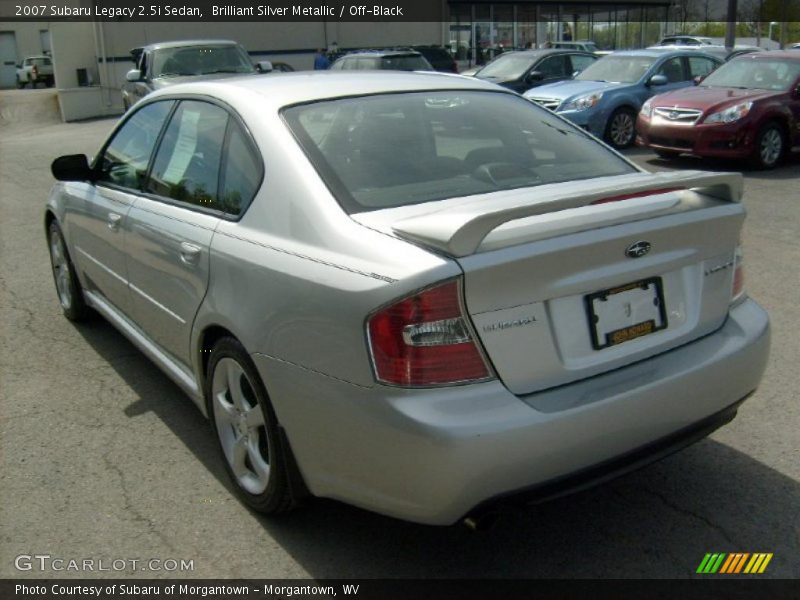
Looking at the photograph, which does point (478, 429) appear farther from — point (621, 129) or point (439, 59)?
point (439, 59)

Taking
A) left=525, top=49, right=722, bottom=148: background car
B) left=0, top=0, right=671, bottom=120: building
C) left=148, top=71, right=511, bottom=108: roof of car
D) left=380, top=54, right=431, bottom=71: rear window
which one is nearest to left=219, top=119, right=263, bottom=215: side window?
left=148, top=71, right=511, bottom=108: roof of car

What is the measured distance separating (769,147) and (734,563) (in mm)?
9931

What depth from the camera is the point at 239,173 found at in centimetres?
342

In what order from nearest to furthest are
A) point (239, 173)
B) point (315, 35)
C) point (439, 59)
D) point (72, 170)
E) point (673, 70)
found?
1. point (239, 173)
2. point (72, 170)
3. point (673, 70)
4. point (439, 59)
5. point (315, 35)

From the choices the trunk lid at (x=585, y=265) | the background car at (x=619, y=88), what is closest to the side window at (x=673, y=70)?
the background car at (x=619, y=88)

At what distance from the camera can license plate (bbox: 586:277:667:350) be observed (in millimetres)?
2764

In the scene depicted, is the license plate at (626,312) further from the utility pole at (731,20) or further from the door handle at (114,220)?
the utility pole at (731,20)

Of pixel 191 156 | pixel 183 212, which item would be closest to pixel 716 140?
pixel 191 156

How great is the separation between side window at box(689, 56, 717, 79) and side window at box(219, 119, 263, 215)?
13408 millimetres

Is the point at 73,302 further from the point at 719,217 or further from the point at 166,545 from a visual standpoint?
the point at 719,217

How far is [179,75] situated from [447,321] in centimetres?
1440

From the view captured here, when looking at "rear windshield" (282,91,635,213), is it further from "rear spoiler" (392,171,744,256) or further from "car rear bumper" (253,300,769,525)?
"car rear bumper" (253,300,769,525)

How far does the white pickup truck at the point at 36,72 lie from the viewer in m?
42.6

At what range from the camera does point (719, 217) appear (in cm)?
306
